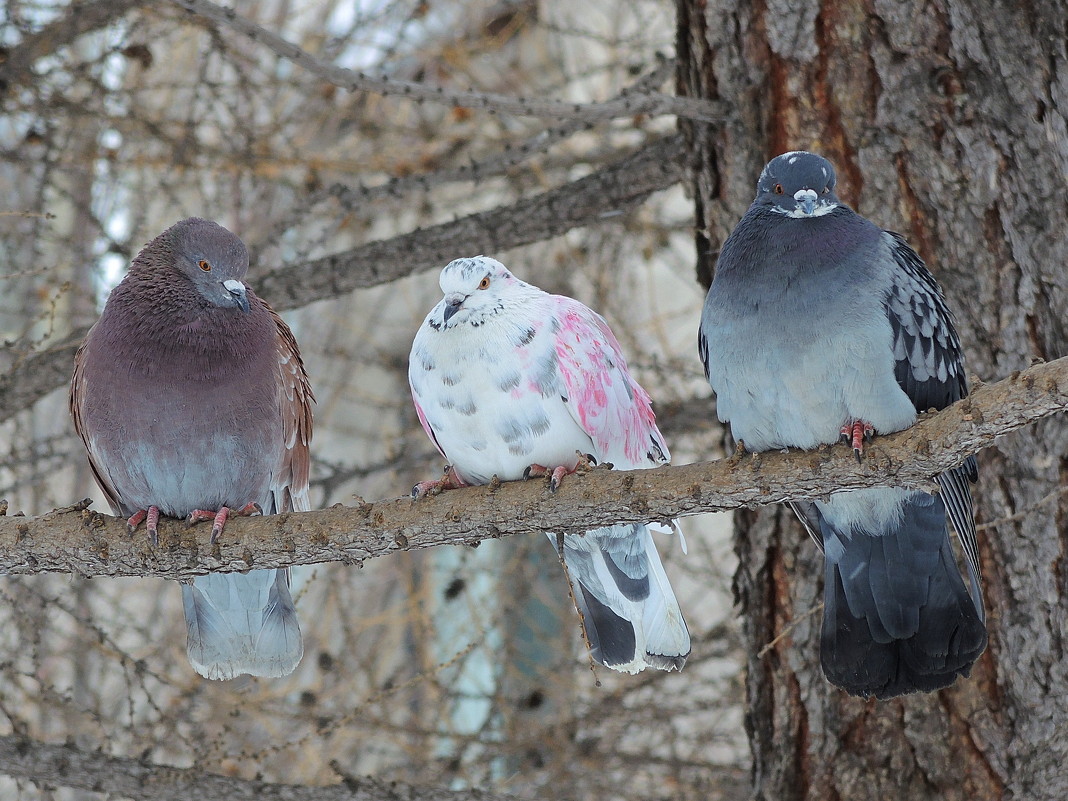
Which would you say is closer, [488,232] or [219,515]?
[219,515]

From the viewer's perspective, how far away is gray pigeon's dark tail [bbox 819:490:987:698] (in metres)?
2.88

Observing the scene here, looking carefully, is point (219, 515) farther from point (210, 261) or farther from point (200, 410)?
point (210, 261)

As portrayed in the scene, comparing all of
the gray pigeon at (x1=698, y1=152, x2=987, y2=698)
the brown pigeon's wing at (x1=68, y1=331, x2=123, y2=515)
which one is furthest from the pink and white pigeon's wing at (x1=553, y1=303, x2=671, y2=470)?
the brown pigeon's wing at (x1=68, y1=331, x2=123, y2=515)

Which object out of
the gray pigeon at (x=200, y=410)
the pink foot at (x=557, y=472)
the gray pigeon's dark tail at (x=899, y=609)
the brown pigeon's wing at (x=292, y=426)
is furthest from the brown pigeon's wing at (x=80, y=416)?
the gray pigeon's dark tail at (x=899, y=609)

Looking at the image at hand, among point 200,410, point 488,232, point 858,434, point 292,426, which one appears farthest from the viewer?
point 488,232

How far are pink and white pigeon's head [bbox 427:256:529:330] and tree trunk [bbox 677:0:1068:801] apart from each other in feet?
4.19

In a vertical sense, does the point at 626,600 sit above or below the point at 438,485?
below

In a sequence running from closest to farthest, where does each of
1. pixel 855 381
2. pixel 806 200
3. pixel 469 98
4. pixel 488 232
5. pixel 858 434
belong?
pixel 858 434 < pixel 855 381 < pixel 806 200 < pixel 469 98 < pixel 488 232

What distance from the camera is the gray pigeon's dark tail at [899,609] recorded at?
2.88m

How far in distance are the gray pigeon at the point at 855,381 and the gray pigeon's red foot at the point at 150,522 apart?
62.2 inches

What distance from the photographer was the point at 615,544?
319 cm

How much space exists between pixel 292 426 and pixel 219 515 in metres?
0.55

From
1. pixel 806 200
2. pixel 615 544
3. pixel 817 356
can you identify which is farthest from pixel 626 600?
pixel 806 200

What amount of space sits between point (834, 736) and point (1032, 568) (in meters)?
0.83
